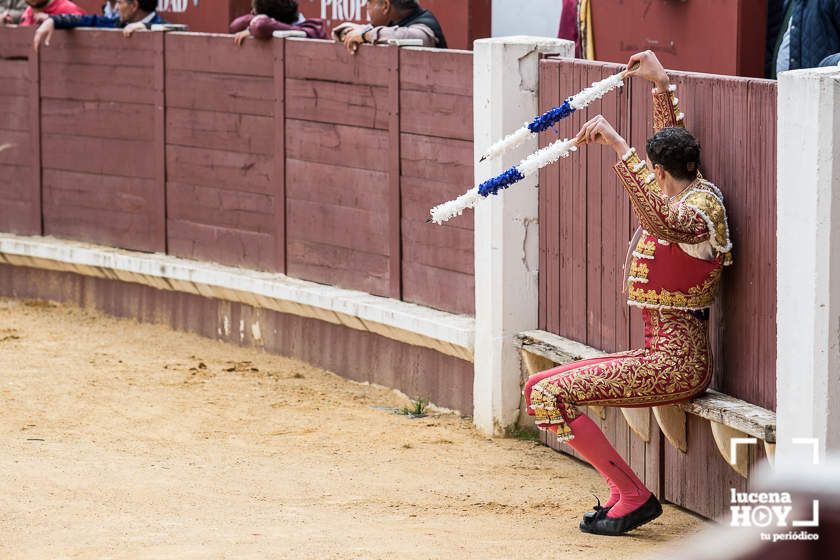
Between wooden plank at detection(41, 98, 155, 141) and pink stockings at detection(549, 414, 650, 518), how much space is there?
14.6 ft

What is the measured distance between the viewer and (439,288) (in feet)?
21.1

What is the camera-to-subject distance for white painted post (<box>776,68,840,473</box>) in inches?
147

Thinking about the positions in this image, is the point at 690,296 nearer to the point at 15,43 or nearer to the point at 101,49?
the point at 101,49

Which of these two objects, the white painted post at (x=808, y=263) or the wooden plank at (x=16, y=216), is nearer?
the white painted post at (x=808, y=263)

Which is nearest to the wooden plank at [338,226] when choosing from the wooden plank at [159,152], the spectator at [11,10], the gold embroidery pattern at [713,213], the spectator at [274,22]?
the spectator at [274,22]

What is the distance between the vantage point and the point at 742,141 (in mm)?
4305

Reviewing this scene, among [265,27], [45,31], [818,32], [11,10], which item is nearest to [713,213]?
[818,32]

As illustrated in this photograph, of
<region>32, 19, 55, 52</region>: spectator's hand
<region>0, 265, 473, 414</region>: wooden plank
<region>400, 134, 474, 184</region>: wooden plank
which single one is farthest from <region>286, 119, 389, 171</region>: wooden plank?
<region>32, 19, 55, 52</region>: spectator's hand

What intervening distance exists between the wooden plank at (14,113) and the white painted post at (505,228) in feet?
13.7

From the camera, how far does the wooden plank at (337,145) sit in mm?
6805

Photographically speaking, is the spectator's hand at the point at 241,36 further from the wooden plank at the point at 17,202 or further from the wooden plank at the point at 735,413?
the wooden plank at the point at 735,413

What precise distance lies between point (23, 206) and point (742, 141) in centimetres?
602

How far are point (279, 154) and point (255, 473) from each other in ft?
8.44

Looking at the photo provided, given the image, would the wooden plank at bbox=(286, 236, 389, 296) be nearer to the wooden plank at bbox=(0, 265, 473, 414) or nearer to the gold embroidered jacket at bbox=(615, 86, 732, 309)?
the wooden plank at bbox=(0, 265, 473, 414)
